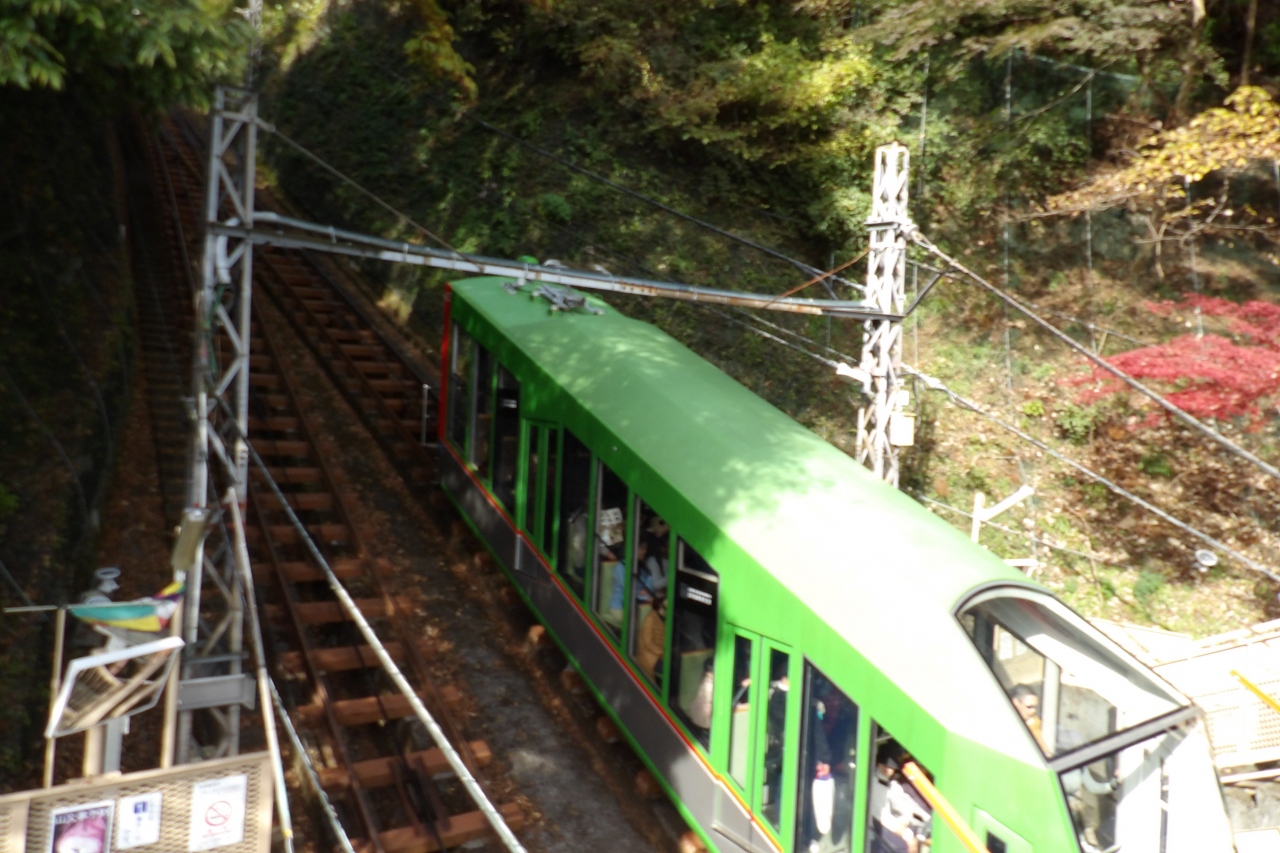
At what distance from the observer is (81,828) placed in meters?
4.42

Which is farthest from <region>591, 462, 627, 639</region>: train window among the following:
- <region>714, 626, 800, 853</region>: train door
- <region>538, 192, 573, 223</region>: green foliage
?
<region>538, 192, 573, 223</region>: green foliage

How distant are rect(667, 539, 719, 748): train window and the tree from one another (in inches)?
456

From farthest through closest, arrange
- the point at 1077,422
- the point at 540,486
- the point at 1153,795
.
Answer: the point at 1077,422 → the point at 540,486 → the point at 1153,795

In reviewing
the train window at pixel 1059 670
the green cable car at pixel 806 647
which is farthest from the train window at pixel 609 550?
the train window at pixel 1059 670

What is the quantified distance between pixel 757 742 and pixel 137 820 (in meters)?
3.88

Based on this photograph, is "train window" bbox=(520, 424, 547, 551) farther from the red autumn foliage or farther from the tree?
the tree

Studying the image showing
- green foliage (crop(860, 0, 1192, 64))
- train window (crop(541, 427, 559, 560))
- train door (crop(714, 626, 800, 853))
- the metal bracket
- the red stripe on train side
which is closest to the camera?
train door (crop(714, 626, 800, 853))

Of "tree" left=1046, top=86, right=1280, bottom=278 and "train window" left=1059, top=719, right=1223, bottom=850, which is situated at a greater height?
"tree" left=1046, top=86, right=1280, bottom=278

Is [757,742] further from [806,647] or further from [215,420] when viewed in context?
[215,420]

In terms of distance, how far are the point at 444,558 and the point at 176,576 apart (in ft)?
20.3

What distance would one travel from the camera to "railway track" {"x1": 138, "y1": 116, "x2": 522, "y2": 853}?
832 cm

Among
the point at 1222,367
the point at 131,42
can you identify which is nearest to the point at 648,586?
the point at 131,42

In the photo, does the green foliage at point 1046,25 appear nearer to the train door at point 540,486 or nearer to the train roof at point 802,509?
the train roof at point 802,509

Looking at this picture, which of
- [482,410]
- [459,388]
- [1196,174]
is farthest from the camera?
[1196,174]
